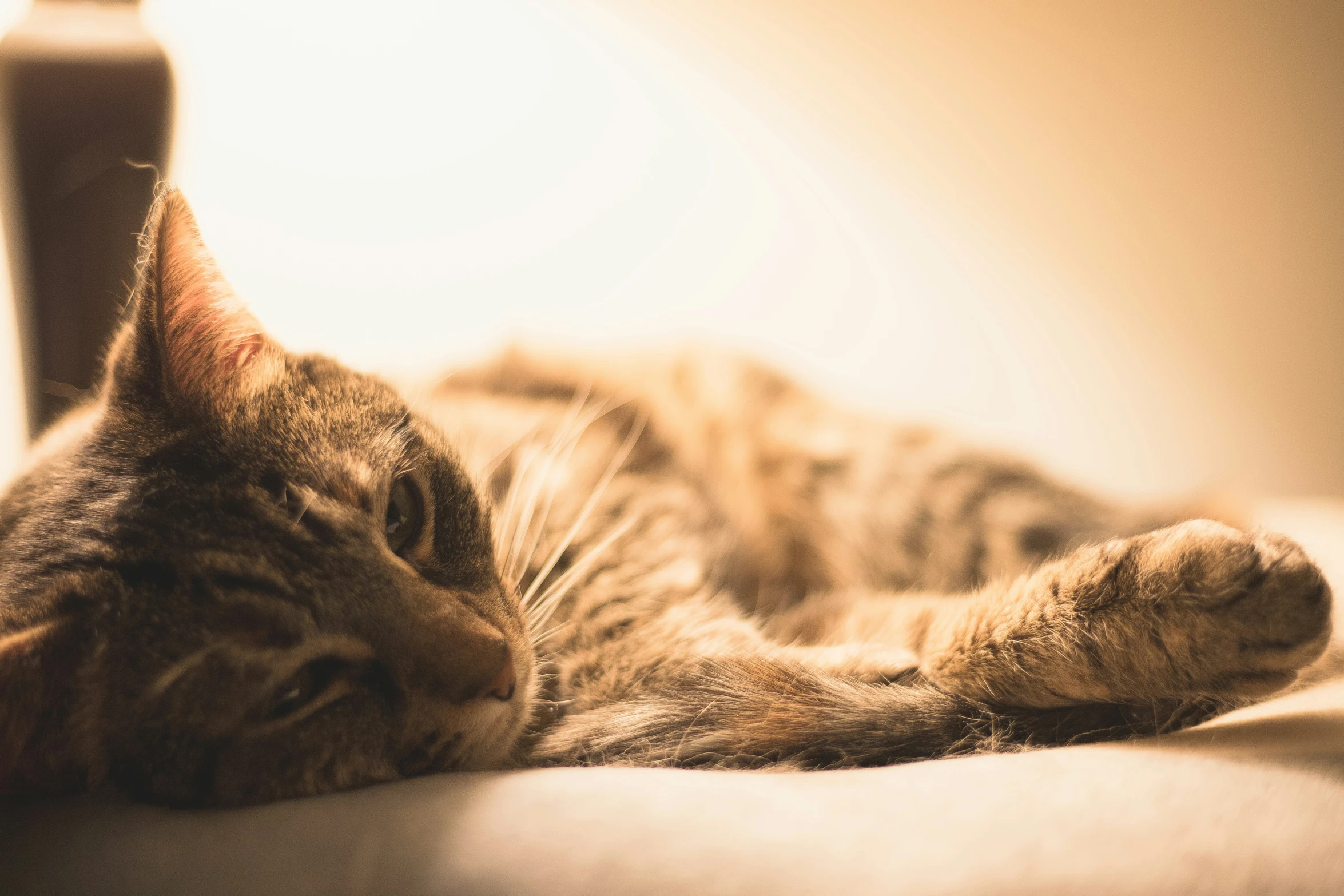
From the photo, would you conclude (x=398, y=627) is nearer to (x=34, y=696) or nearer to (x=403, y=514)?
(x=403, y=514)

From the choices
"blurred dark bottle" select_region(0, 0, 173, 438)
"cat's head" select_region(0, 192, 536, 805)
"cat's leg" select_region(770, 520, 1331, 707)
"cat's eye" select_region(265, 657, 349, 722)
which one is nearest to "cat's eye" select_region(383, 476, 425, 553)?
"cat's head" select_region(0, 192, 536, 805)

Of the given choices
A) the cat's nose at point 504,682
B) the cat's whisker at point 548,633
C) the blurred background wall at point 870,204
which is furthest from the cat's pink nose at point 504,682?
the blurred background wall at point 870,204

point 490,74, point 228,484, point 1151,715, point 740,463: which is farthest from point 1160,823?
point 490,74

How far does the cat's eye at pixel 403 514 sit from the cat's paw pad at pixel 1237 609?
627mm

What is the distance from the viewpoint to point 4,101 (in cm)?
105

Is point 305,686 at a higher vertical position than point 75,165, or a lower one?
lower

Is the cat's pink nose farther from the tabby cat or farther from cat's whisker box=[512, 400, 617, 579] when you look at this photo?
cat's whisker box=[512, 400, 617, 579]

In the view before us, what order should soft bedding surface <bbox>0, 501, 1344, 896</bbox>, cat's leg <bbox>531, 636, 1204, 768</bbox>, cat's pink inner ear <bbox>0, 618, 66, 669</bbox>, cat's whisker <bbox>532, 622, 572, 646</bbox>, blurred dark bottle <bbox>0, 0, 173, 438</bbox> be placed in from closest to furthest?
soft bedding surface <bbox>0, 501, 1344, 896</bbox> → cat's pink inner ear <bbox>0, 618, 66, 669</bbox> → cat's leg <bbox>531, 636, 1204, 768</bbox> → cat's whisker <bbox>532, 622, 572, 646</bbox> → blurred dark bottle <bbox>0, 0, 173, 438</bbox>

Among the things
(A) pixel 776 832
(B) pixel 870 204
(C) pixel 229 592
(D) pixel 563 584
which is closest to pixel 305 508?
(C) pixel 229 592

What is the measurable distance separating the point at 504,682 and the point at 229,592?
226 mm

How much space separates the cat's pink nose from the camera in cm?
68

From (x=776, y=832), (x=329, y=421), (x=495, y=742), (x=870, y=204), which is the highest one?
(x=870, y=204)

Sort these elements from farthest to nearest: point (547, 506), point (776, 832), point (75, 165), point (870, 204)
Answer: point (870, 204) < point (75, 165) < point (547, 506) < point (776, 832)

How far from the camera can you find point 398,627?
2.14 ft
